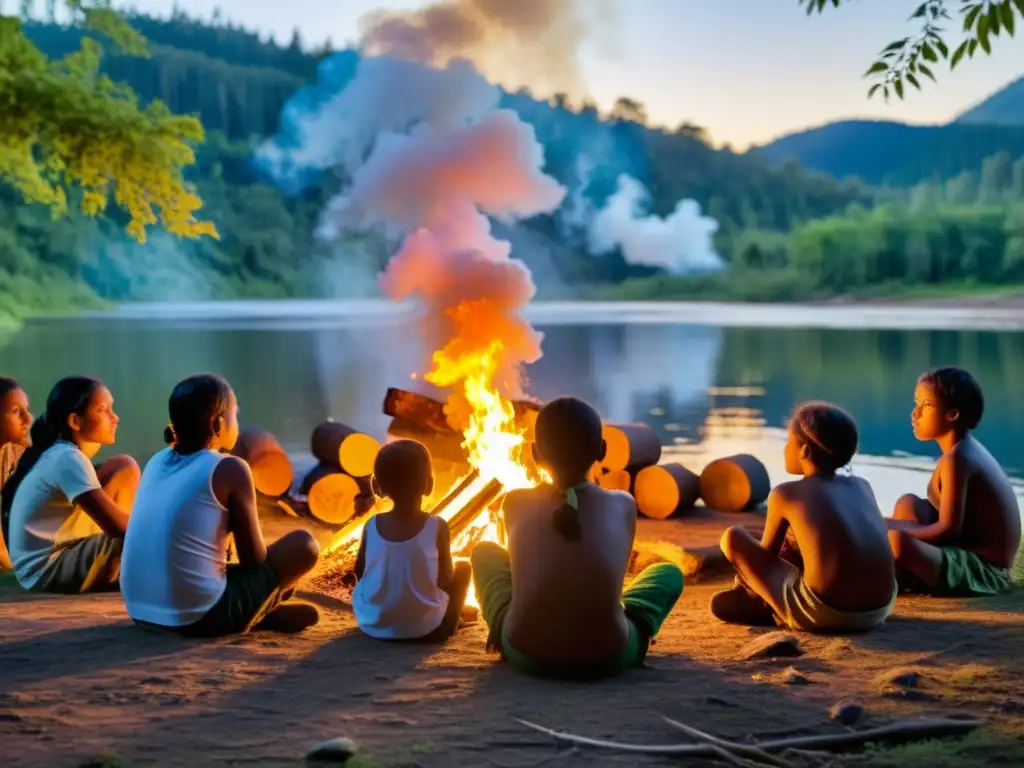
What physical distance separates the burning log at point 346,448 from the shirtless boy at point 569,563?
4.91 m

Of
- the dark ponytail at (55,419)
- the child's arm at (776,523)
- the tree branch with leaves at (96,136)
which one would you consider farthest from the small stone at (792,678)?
the tree branch with leaves at (96,136)

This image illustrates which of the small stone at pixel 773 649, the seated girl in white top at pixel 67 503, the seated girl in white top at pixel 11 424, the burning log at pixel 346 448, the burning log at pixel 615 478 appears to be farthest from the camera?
the burning log at pixel 615 478

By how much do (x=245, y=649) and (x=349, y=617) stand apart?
1002 millimetres

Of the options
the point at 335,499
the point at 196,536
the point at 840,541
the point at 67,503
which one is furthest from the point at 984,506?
the point at 335,499

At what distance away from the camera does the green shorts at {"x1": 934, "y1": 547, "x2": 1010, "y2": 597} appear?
18.1 ft

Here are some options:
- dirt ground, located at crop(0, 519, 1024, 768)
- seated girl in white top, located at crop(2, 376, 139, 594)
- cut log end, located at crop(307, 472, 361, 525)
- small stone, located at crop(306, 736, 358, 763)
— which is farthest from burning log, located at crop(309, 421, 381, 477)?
small stone, located at crop(306, 736, 358, 763)

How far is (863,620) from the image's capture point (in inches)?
185

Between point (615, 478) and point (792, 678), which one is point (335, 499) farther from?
point (792, 678)

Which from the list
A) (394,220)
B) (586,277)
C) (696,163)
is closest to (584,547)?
(394,220)

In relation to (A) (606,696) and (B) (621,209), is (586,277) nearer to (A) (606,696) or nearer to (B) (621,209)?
(B) (621,209)

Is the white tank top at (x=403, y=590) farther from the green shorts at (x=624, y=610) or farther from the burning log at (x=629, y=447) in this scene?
the burning log at (x=629, y=447)

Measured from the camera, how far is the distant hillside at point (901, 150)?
416 feet

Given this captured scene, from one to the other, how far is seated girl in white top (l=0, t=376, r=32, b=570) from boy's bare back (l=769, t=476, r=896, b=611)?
13.5ft

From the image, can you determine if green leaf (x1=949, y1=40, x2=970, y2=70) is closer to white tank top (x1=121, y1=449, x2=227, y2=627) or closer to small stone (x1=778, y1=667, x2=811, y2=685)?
small stone (x1=778, y1=667, x2=811, y2=685)
